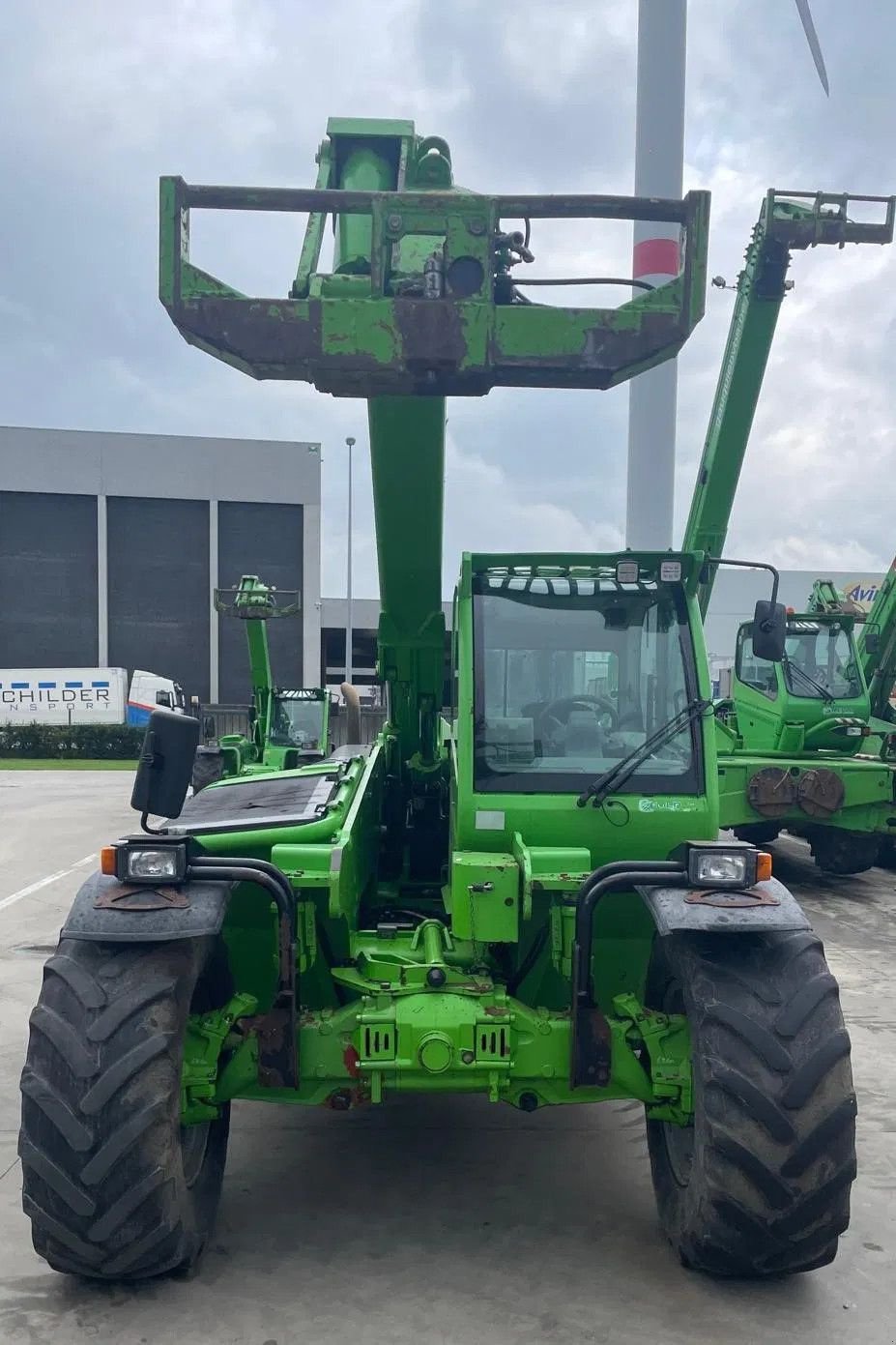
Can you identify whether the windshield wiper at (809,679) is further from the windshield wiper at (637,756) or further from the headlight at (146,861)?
the headlight at (146,861)

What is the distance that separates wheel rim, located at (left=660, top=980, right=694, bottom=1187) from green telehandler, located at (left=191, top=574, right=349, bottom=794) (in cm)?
1055

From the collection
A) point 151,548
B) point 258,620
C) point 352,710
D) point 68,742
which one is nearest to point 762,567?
point 352,710

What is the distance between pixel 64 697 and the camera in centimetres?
3409

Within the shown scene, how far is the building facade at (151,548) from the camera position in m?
41.1

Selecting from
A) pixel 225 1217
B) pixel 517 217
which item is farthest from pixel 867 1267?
pixel 517 217

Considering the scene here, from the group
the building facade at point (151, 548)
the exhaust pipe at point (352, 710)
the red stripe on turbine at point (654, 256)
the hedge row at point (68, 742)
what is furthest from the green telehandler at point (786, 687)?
the building facade at point (151, 548)

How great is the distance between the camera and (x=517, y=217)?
381cm

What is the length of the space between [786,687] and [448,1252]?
9262 millimetres

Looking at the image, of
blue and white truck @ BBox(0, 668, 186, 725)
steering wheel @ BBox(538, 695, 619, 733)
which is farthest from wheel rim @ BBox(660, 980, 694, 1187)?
blue and white truck @ BBox(0, 668, 186, 725)

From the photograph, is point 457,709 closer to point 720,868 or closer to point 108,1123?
point 720,868

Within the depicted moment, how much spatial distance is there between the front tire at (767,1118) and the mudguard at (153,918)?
1.59 metres

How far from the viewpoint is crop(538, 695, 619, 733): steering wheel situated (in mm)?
4465

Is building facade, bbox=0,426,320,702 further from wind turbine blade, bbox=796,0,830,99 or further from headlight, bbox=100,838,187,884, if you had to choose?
headlight, bbox=100,838,187,884

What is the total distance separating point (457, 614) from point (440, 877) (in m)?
1.77
